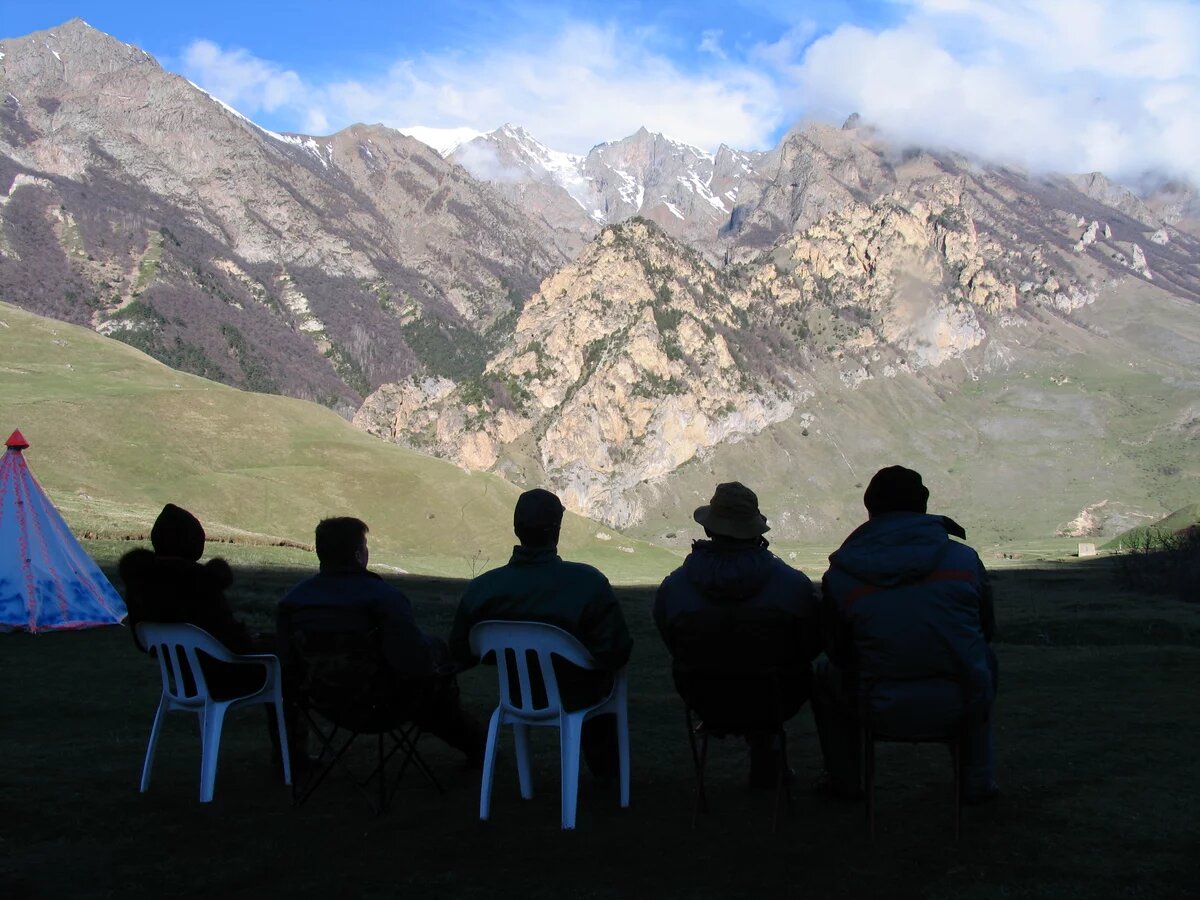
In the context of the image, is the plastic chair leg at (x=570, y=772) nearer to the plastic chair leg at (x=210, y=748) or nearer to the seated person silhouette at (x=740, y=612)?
the seated person silhouette at (x=740, y=612)

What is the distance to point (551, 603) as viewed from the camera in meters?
6.69

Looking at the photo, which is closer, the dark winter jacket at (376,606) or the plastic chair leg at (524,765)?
the dark winter jacket at (376,606)

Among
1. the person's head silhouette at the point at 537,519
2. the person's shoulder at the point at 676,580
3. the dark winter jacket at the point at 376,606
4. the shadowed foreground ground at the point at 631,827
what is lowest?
the shadowed foreground ground at the point at 631,827

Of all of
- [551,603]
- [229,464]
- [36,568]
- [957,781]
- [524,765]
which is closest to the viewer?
[957,781]

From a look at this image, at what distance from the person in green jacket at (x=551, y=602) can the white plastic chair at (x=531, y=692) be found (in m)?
0.08

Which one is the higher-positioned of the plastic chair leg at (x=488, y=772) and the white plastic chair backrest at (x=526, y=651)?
the white plastic chair backrest at (x=526, y=651)

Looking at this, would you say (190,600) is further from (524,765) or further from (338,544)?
(524,765)

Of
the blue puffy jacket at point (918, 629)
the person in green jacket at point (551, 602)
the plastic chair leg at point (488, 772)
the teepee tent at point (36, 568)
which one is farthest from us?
the teepee tent at point (36, 568)

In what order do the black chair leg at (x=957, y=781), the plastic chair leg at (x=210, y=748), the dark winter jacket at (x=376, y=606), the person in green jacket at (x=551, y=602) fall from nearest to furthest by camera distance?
the black chair leg at (x=957, y=781)
the person in green jacket at (x=551, y=602)
the dark winter jacket at (x=376, y=606)
the plastic chair leg at (x=210, y=748)

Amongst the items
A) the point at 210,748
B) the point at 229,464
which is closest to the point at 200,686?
the point at 210,748

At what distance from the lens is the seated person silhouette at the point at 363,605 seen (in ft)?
22.2

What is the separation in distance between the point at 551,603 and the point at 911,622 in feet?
7.42

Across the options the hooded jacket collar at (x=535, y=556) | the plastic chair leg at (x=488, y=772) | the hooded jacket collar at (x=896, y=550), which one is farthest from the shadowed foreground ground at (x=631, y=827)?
the hooded jacket collar at (x=535, y=556)

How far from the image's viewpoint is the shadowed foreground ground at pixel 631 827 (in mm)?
A: 5395
